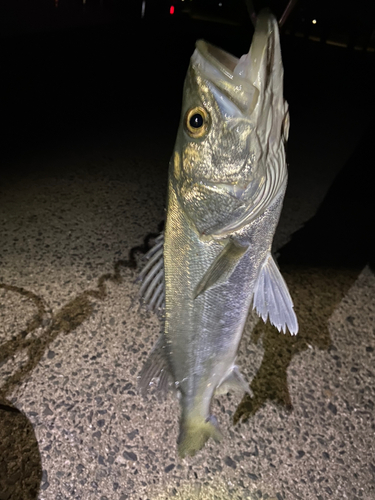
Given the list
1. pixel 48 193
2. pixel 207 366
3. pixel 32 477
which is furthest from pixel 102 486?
pixel 48 193

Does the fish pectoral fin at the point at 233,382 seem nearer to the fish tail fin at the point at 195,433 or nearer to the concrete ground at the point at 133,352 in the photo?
the fish tail fin at the point at 195,433

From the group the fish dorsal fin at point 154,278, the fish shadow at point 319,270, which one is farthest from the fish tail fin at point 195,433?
the fish dorsal fin at point 154,278

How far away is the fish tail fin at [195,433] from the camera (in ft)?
5.08

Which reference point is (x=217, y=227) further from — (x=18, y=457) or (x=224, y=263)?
(x=18, y=457)

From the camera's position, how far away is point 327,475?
1.62 meters

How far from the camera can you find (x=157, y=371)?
1489mm

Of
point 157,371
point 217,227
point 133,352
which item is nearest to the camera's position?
point 217,227

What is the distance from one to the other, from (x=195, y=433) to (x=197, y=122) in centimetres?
125

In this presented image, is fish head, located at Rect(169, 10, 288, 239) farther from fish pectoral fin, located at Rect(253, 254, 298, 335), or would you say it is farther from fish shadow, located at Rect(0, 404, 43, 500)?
fish shadow, located at Rect(0, 404, 43, 500)

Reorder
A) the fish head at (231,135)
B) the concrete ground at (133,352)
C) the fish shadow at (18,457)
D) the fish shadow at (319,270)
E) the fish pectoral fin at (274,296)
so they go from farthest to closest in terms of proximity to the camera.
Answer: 1. the fish shadow at (319,270)
2. the concrete ground at (133,352)
3. the fish shadow at (18,457)
4. the fish pectoral fin at (274,296)
5. the fish head at (231,135)

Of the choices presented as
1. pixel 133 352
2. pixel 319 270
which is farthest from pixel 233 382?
pixel 319 270

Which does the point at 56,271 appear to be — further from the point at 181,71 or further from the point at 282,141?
the point at 181,71

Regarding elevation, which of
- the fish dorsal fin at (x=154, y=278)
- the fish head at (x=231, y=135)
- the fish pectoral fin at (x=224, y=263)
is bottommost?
the fish dorsal fin at (x=154, y=278)

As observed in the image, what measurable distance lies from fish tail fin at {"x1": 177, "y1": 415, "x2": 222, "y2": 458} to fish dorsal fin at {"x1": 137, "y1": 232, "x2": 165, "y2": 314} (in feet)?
1.74
